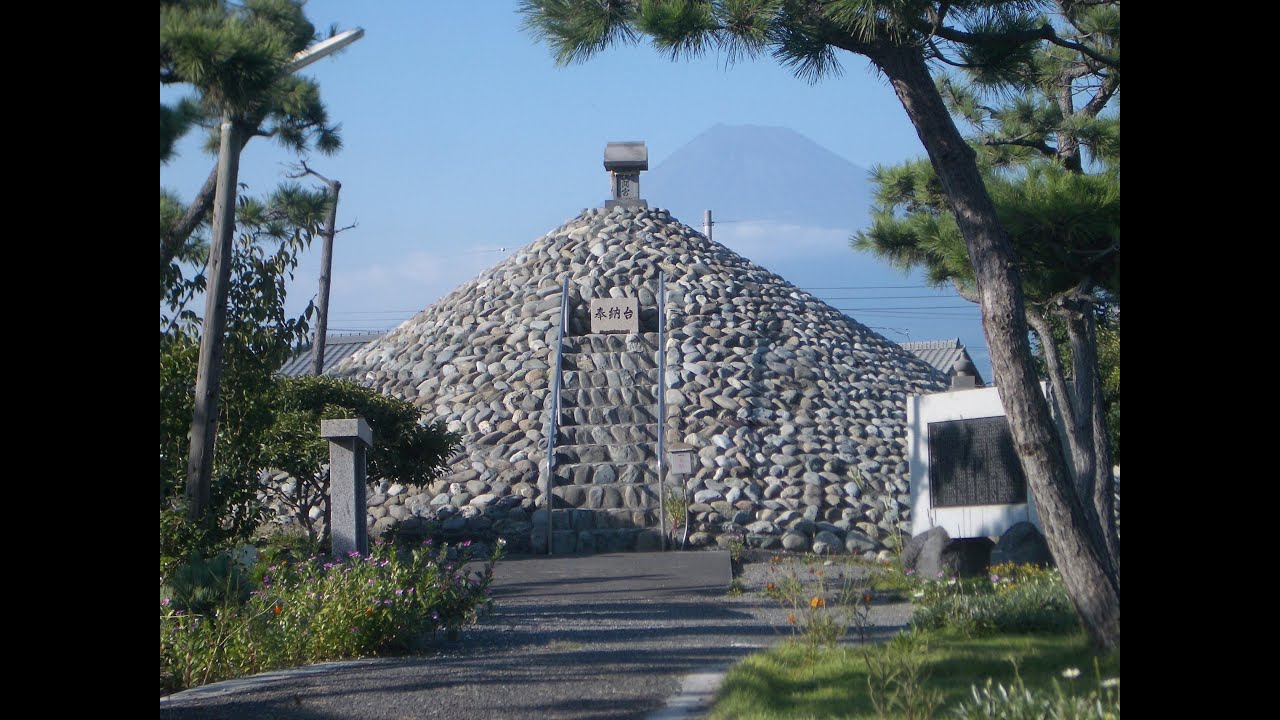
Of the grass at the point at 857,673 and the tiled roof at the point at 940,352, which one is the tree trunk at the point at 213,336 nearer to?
the grass at the point at 857,673

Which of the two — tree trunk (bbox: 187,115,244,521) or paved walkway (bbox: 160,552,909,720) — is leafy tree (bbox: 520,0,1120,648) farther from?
tree trunk (bbox: 187,115,244,521)

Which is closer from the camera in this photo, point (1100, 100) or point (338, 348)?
point (1100, 100)

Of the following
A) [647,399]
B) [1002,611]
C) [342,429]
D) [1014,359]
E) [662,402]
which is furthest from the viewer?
[647,399]

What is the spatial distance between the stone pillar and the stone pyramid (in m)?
5.34

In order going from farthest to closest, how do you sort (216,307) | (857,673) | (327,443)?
(327,443) → (216,307) → (857,673)

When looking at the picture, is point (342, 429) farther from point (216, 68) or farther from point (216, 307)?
point (216, 68)

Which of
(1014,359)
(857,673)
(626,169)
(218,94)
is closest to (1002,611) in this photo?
(857,673)

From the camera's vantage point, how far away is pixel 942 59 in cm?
742

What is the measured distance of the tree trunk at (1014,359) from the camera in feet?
20.9

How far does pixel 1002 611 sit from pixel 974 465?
5259 millimetres

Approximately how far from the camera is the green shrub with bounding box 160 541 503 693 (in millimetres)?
6539
